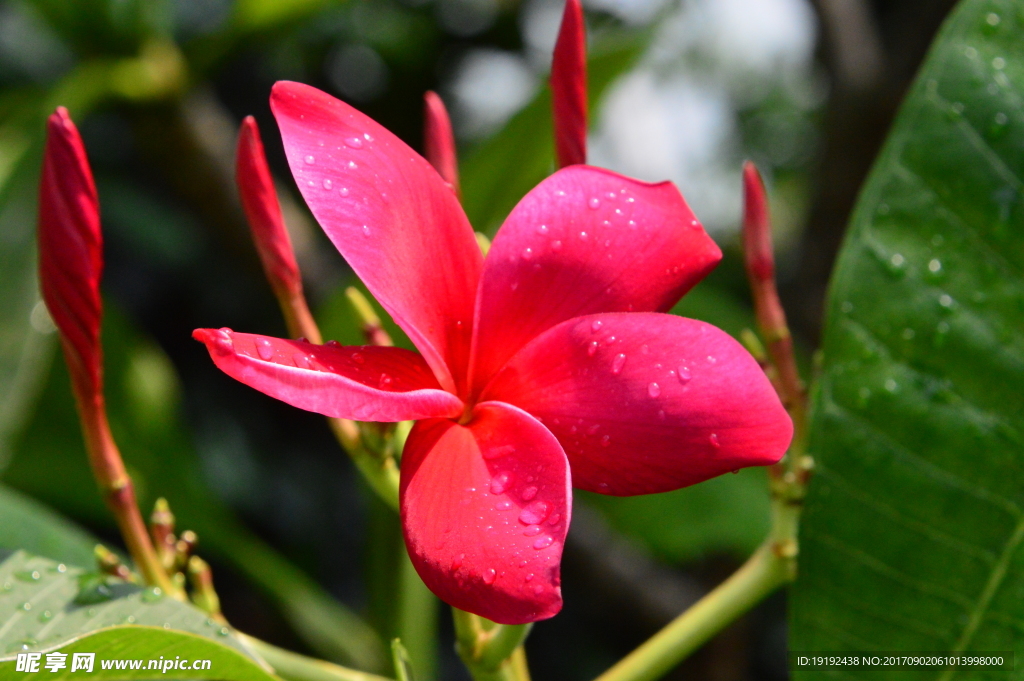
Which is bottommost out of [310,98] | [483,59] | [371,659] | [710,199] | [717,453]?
[371,659]

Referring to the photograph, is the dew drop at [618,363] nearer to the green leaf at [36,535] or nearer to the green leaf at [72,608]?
the green leaf at [72,608]

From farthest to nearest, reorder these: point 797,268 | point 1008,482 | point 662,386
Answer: point 797,268 < point 1008,482 < point 662,386

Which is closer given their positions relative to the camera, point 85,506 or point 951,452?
point 951,452

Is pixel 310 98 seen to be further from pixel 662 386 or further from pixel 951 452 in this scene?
pixel 951 452

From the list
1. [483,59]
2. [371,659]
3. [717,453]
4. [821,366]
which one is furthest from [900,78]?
[717,453]

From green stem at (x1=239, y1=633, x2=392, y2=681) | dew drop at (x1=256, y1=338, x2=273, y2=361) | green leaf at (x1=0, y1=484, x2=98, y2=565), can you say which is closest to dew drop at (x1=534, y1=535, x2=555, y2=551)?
dew drop at (x1=256, y1=338, x2=273, y2=361)

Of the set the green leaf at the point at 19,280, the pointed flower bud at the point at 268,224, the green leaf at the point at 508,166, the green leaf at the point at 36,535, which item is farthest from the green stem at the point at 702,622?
the green leaf at the point at 19,280
